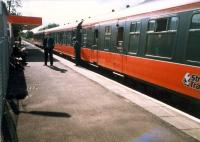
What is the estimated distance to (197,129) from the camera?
737cm

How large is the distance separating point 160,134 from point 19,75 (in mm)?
10709

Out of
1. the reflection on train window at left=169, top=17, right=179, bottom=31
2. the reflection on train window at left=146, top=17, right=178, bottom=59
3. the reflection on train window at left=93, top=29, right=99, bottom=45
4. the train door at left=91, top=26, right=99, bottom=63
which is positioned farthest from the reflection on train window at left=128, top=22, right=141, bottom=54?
the reflection on train window at left=93, top=29, right=99, bottom=45

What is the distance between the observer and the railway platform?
22.0 feet

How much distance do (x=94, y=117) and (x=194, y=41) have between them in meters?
3.17

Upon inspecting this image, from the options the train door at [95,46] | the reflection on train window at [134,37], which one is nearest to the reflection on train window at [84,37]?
the train door at [95,46]

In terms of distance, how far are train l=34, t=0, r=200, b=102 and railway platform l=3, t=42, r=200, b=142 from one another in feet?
2.78

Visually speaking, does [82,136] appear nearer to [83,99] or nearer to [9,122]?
[9,122]

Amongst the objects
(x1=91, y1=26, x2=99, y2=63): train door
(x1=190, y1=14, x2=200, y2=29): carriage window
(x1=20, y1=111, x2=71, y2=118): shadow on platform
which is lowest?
(x1=20, y1=111, x2=71, y2=118): shadow on platform

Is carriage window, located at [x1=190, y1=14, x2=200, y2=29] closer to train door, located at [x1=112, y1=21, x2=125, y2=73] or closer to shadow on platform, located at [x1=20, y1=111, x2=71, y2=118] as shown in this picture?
shadow on platform, located at [x1=20, y1=111, x2=71, y2=118]

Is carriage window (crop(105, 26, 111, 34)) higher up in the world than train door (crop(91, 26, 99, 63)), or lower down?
higher up

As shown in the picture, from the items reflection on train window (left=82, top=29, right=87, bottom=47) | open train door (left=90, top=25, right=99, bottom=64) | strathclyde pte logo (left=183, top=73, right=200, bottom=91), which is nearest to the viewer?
strathclyde pte logo (left=183, top=73, right=200, bottom=91)

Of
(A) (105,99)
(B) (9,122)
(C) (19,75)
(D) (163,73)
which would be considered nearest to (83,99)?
(A) (105,99)

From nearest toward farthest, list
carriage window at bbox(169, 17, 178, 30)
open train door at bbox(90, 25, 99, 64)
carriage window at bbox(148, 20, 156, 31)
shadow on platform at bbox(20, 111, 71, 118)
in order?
shadow on platform at bbox(20, 111, 71, 118), carriage window at bbox(169, 17, 178, 30), carriage window at bbox(148, 20, 156, 31), open train door at bbox(90, 25, 99, 64)

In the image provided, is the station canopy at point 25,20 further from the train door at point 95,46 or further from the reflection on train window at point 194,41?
the reflection on train window at point 194,41
